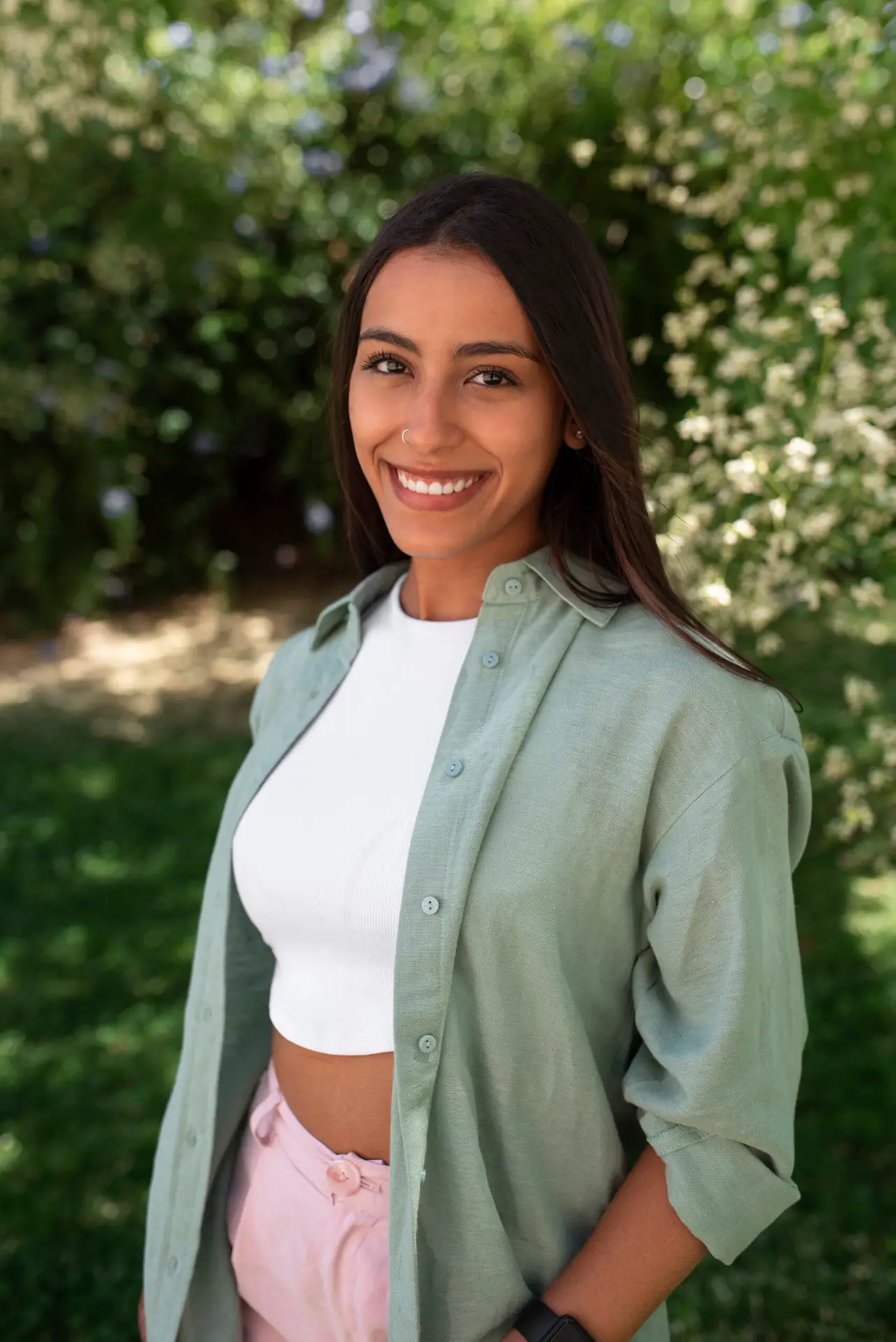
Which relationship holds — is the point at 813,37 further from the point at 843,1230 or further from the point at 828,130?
the point at 843,1230

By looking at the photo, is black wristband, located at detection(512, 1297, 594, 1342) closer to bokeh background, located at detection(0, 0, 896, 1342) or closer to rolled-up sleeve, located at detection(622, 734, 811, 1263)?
rolled-up sleeve, located at detection(622, 734, 811, 1263)

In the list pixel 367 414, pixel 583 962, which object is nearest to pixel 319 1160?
pixel 583 962

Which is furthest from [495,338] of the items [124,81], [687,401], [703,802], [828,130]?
[124,81]

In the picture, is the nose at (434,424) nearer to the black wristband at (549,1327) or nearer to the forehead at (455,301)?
the forehead at (455,301)

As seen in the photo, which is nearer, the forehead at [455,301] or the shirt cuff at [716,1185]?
the shirt cuff at [716,1185]

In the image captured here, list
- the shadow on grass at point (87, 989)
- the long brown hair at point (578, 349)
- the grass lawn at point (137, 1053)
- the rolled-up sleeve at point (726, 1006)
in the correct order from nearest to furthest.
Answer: the rolled-up sleeve at point (726, 1006) → the long brown hair at point (578, 349) → the grass lawn at point (137, 1053) → the shadow on grass at point (87, 989)

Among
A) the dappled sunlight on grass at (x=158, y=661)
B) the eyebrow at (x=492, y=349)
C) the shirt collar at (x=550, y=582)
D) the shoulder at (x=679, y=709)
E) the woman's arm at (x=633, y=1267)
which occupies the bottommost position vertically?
the dappled sunlight on grass at (x=158, y=661)

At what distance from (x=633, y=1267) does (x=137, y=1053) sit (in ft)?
8.26

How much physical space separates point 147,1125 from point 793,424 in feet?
8.30

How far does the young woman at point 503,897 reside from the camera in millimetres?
1321

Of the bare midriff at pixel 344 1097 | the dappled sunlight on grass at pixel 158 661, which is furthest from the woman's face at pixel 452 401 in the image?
the dappled sunlight on grass at pixel 158 661

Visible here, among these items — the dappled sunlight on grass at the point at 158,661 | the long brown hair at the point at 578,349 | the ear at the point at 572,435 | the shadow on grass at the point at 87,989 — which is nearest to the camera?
the long brown hair at the point at 578,349

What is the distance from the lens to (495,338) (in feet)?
4.70

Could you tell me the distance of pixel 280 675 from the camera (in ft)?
6.27
